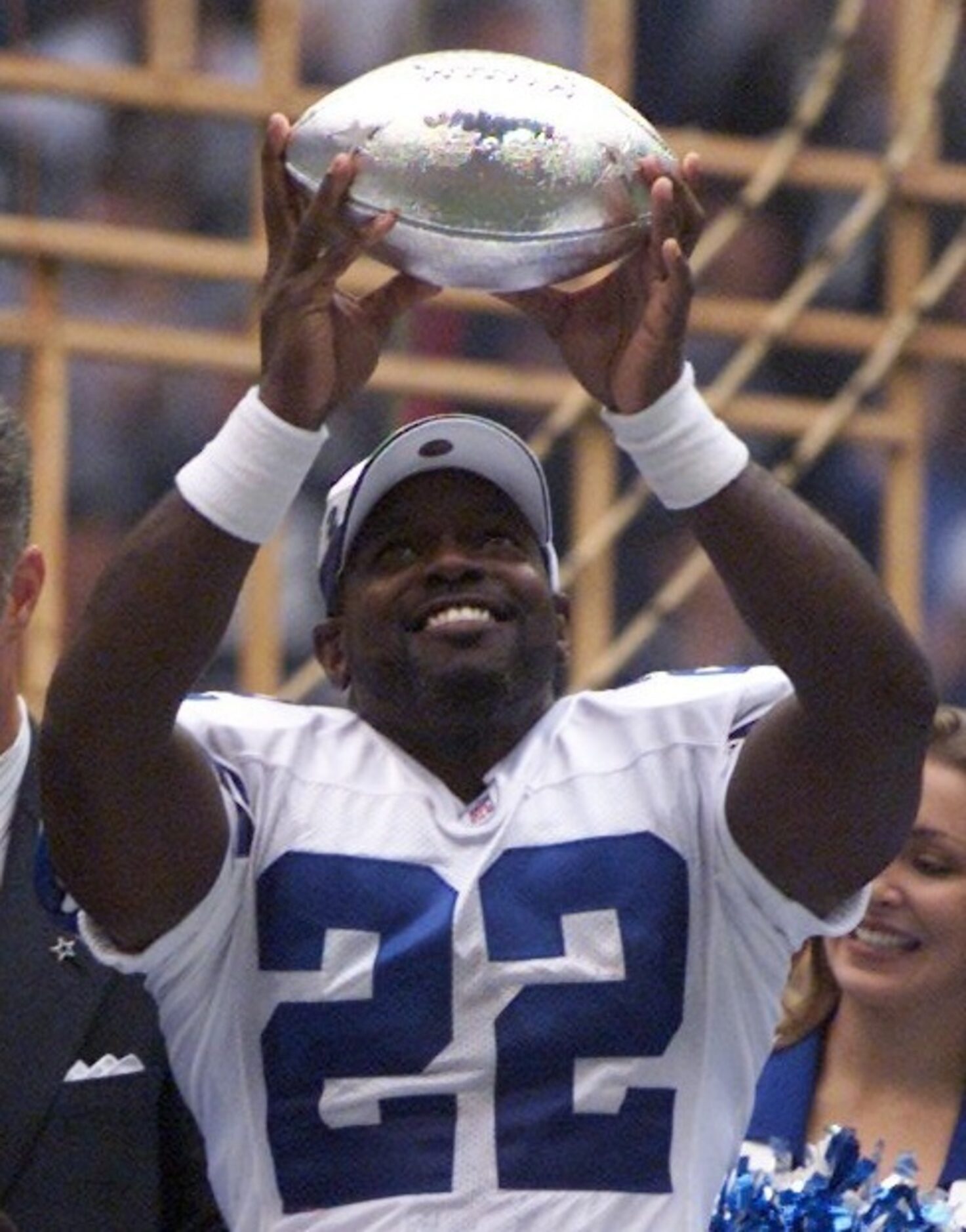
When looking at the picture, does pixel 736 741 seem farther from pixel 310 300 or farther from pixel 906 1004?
pixel 906 1004

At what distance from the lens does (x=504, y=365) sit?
6.90m

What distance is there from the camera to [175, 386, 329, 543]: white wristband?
3273 mm

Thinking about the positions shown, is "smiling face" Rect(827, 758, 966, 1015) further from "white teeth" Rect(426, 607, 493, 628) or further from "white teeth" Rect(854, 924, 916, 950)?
"white teeth" Rect(426, 607, 493, 628)

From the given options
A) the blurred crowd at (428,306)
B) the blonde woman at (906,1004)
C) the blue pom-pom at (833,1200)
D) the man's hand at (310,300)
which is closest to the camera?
the man's hand at (310,300)

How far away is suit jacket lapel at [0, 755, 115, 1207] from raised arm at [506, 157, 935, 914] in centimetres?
81

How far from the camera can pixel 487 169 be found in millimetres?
3242

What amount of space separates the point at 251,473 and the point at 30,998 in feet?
2.44

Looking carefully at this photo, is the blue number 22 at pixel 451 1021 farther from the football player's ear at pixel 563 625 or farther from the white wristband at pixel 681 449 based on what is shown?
the white wristband at pixel 681 449

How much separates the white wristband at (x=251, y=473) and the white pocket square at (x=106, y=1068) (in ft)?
2.26

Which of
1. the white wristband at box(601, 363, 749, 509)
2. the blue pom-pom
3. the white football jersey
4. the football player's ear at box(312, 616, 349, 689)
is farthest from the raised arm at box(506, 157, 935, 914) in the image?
the blue pom-pom

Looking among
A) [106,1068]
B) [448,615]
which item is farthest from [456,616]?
[106,1068]

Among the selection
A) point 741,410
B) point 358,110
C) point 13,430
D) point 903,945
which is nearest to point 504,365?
point 741,410

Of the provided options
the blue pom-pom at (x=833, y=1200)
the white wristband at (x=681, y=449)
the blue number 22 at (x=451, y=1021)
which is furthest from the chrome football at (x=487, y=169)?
the blue pom-pom at (x=833, y=1200)

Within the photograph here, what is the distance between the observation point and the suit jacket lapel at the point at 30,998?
11.9ft
